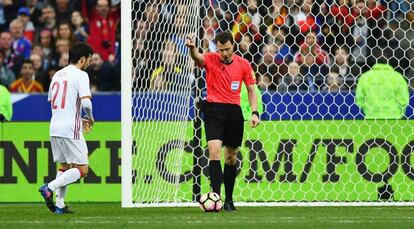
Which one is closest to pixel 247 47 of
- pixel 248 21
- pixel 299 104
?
pixel 248 21

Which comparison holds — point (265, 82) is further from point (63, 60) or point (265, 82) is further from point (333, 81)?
point (63, 60)

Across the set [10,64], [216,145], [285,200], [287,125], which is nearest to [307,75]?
[287,125]

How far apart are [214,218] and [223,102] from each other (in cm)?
169

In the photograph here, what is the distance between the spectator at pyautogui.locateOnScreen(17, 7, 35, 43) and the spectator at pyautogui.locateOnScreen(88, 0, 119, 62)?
1136mm

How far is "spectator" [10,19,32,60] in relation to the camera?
20.1 m

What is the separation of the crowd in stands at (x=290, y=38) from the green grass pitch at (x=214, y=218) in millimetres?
2130

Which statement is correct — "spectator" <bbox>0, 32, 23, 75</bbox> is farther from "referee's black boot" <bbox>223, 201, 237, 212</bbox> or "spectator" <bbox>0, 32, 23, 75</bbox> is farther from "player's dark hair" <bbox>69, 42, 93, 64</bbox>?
"referee's black boot" <bbox>223, 201, 237, 212</bbox>

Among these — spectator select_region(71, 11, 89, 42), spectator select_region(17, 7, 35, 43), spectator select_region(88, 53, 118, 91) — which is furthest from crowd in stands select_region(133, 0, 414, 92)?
spectator select_region(17, 7, 35, 43)

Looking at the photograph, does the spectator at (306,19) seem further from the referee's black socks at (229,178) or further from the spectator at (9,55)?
the spectator at (9,55)

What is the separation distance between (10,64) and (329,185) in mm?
7662

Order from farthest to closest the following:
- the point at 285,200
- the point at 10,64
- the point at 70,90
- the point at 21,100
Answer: the point at 10,64, the point at 21,100, the point at 285,200, the point at 70,90

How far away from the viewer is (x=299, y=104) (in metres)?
14.0

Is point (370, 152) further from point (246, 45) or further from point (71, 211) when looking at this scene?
point (71, 211)

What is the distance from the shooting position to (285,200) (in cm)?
1385
